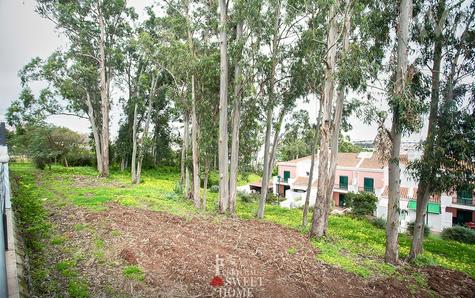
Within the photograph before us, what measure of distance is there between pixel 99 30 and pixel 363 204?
2429cm

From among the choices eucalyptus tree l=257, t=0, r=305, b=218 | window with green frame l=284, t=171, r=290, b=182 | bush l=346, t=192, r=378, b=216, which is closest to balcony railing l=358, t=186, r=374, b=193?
bush l=346, t=192, r=378, b=216

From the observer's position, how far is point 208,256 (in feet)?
18.4

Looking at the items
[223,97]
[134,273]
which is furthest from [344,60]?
[134,273]

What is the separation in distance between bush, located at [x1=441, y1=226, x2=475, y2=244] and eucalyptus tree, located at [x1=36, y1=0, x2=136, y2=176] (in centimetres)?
2375

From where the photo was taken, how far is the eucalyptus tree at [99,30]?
62.5ft

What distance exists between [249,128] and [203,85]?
3.11 metres

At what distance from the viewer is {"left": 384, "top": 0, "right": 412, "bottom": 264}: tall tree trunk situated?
24.1 feet

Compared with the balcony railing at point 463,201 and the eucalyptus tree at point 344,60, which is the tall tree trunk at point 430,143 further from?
the balcony railing at point 463,201

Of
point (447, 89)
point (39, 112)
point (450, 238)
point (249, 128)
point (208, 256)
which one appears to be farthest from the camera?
point (39, 112)

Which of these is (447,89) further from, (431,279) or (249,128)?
(249,128)

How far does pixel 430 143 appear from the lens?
8.14m

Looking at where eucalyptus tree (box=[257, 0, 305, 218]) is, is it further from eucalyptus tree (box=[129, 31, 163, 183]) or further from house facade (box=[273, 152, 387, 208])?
house facade (box=[273, 152, 387, 208])

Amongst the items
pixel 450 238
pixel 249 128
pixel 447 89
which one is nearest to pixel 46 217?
pixel 249 128

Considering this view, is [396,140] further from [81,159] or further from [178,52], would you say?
[81,159]
